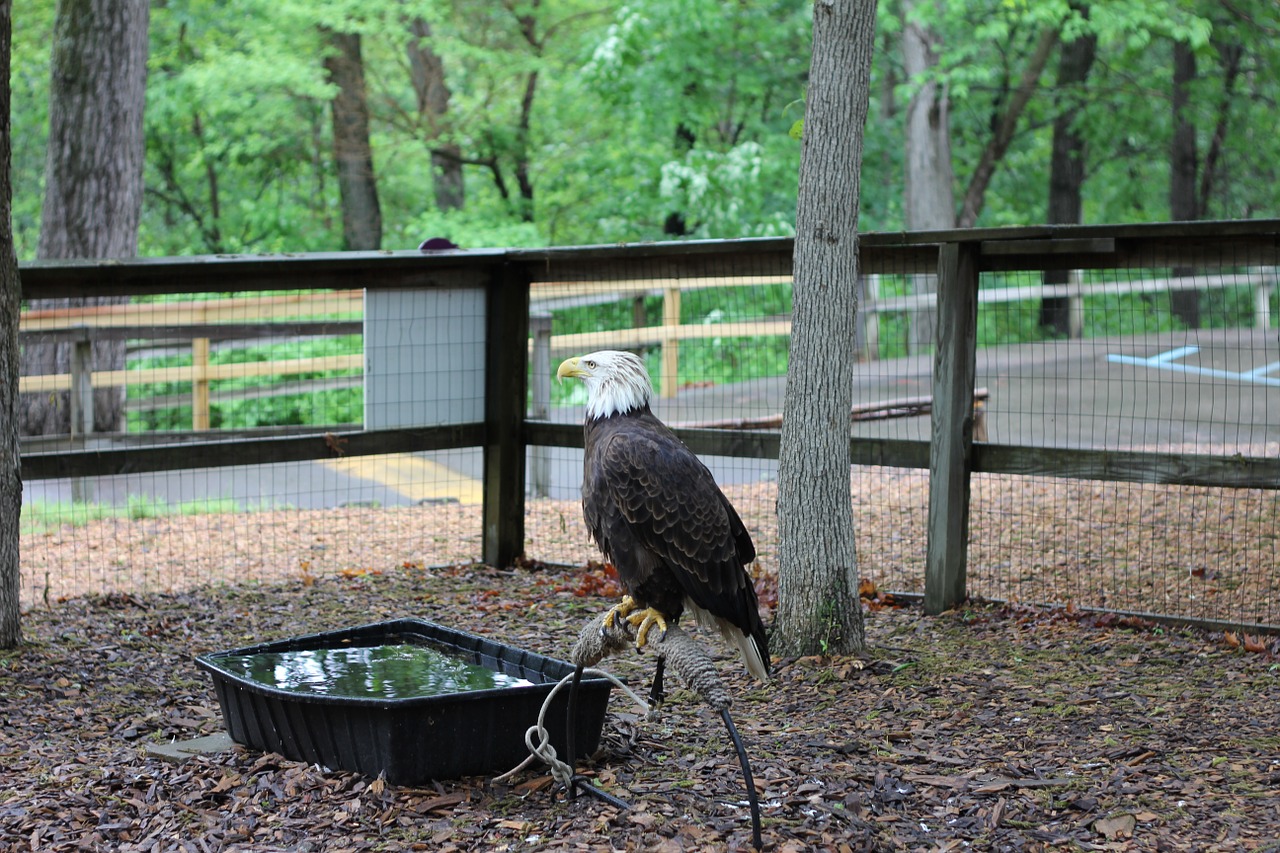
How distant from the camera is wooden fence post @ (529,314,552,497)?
815cm

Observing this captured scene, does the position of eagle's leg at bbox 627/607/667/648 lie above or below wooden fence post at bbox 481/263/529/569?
below

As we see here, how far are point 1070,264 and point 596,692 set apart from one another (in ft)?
10.2

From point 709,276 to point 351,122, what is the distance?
11342 mm

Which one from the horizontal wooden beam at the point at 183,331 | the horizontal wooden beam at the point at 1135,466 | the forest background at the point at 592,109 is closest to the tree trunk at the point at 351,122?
the forest background at the point at 592,109

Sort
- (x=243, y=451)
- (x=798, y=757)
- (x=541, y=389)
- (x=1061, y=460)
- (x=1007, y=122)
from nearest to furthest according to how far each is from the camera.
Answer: (x=798, y=757), (x=1061, y=460), (x=243, y=451), (x=541, y=389), (x=1007, y=122)

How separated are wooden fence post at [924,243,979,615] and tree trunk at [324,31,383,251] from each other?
37.7ft

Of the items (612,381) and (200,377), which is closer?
(612,381)

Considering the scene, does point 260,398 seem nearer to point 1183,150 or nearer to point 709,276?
point 709,276

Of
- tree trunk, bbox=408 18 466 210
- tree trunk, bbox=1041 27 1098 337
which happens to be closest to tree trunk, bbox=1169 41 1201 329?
tree trunk, bbox=1041 27 1098 337

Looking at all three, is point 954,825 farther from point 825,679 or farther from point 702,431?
point 702,431

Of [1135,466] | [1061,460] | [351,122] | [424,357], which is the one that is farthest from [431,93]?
[1135,466]

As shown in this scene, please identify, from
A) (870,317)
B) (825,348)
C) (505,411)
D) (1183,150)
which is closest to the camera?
(825,348)

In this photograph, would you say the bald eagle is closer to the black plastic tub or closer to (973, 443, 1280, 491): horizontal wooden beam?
the black plastic tub

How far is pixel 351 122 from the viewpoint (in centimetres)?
1598
